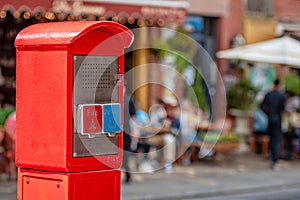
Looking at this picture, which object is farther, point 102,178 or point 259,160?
point 259,160

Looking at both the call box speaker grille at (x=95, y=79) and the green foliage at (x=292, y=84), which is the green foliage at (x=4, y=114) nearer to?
the call box speaker grille at (x=95, y=79)

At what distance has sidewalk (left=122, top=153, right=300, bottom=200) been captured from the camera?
46.5ft

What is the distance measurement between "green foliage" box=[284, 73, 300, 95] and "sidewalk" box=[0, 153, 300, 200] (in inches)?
100

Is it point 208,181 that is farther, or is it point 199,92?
point 199,92

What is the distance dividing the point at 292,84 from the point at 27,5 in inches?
352

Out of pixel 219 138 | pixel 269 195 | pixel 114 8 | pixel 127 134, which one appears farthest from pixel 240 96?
pixel 127 134

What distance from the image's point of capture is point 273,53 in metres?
19.6

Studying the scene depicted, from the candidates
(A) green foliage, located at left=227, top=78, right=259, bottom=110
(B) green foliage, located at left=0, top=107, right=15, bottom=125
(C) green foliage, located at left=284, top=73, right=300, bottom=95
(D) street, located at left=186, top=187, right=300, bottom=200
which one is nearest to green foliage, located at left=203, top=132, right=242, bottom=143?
(D) street, located at left=186, top=187, right=300, bottom=200

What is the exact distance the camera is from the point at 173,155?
57.8 ft

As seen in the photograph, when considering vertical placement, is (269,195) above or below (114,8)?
below

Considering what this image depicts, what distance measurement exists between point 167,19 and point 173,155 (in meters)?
2.82

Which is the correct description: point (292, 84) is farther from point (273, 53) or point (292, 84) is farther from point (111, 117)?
point (111, 117)

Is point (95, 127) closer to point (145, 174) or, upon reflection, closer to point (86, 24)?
point (86, 24)

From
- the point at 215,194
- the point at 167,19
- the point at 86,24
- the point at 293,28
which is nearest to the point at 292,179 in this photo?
the point at 215,194
